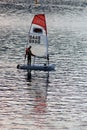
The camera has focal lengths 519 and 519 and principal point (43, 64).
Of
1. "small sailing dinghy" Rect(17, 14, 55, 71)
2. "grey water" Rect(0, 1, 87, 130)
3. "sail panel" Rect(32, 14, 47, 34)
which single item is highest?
"sail panel" Rect(32, 14, 47, 34)

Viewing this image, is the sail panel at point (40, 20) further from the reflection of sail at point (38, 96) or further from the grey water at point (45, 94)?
the reflection of sail at point (38, 96)

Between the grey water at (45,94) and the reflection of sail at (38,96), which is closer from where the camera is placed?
the grey water at (45,94)

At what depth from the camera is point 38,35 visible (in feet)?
156

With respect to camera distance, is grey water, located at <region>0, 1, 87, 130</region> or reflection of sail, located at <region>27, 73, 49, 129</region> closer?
grey water, located at <region>0, 1, 87, 130</region>

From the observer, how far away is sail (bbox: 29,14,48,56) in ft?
155

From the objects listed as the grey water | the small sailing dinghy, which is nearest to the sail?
the small sailing dinghy

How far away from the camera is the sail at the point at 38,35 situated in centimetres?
4717

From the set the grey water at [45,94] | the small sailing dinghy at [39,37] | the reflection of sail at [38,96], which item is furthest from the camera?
the small sailing dinghy at [39,37]

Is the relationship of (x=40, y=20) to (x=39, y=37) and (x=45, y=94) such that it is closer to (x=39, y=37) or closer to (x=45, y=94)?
(x=39, y=37)

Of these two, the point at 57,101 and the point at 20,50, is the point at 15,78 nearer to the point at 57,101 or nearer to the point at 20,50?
the point at 57,101

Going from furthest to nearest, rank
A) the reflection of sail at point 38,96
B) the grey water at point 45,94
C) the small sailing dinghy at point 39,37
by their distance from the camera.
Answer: the small sailing dinghy at point 39,37 → the reflection of sail at point 38,96 → the grey water at point 45,94

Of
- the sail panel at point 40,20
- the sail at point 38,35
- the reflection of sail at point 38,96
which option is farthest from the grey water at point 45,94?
the sail panel at point 40,20

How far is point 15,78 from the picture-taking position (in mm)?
44094

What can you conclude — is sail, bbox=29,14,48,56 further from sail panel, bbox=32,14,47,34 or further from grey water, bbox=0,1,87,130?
grey water, bbox=0,1,87,130
